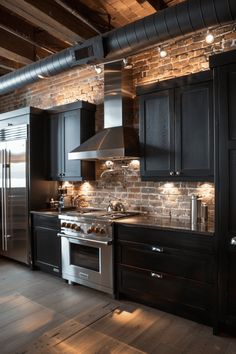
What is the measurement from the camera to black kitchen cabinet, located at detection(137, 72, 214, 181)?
3.00 metres

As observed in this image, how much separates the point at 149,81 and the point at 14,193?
9.30ft

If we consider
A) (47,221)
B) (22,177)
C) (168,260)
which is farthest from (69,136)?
(168,260)

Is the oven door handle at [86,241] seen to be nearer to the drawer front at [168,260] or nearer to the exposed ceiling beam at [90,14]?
the drawer front at [168,260]

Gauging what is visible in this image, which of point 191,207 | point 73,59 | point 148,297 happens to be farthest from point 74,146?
point 148,297

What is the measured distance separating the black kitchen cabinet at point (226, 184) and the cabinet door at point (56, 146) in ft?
8.59

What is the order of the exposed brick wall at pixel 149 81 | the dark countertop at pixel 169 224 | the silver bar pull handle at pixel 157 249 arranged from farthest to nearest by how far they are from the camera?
the exposed brick wall at pixel 149 81
the silver bar pull handle at pixel 157 249
the dark countertop at pixel 169 224

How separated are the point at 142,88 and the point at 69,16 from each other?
1260 millimetres

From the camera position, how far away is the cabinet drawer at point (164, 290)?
270cm

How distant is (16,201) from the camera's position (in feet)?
15.0

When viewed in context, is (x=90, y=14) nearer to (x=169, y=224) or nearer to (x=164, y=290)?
(x=169, y=224)

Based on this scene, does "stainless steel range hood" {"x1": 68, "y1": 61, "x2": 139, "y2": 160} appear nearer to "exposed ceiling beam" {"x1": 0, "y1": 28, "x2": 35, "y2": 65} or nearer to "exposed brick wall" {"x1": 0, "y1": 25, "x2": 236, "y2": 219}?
"exposed brick wall" {"x1": 0, "y1": 25, "x2": 236, "y2": 219}

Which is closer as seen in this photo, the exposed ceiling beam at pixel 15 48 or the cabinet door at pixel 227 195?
the cabinet door at pixel 227 195

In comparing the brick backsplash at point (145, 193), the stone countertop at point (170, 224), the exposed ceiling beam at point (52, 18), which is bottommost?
the stone countertop at point (170, 224)

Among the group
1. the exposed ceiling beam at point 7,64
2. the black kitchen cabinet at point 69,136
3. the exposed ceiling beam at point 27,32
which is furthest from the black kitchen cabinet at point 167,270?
the exposed ceiling beam at point 7,64
